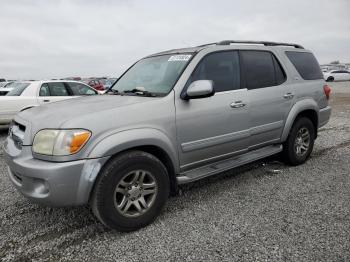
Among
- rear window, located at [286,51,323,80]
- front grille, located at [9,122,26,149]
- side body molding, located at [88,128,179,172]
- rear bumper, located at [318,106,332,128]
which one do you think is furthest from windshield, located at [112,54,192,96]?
rear bumper, located at [318,106,332,128]

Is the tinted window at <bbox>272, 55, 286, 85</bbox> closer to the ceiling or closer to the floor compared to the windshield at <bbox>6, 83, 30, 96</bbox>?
closer to the ceiling

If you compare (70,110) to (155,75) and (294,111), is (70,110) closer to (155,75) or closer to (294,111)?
(155,75)

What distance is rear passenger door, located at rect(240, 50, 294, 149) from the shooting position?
4145 mm

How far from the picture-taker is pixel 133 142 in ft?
9.81

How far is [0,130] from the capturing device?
9.42 m

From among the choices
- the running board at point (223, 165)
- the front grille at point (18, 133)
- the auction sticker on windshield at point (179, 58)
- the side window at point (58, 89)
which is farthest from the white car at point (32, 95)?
the running board at point (223, 165)

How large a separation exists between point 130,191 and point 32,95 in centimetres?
657

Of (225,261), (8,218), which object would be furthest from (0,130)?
(225,261)

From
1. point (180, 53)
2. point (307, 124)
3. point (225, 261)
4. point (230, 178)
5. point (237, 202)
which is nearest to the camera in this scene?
point (225, 261)

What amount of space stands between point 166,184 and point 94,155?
0.85 m

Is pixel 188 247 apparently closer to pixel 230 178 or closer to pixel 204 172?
pixel 204 172

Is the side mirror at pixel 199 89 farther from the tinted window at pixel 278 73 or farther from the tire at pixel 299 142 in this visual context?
the tire at pixel 299 142

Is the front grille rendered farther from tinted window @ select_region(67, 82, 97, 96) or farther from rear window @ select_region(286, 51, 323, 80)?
tinted window @ select_region(67, 82, 97, 96)

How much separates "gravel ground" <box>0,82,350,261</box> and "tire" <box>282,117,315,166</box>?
48 cm
